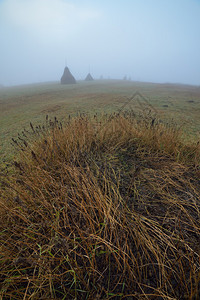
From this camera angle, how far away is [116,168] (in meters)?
1.63

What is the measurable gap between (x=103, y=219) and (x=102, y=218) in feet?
0.20

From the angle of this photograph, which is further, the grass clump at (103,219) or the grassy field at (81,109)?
the grassy field at (81,109)

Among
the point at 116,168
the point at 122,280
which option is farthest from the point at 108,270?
the point at 116,168

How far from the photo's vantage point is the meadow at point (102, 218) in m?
0.72

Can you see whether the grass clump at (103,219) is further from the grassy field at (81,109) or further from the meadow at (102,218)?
the grassy field at (81,109)

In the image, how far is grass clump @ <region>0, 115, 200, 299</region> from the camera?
2.35 feet

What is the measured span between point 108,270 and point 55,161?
1216 mm

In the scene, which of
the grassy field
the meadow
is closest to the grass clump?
the meadow

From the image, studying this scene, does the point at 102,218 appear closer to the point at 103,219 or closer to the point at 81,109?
the point at 103,219

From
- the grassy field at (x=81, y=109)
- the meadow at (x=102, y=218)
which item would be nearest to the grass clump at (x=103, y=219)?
the meadow at (x=102, y=218)

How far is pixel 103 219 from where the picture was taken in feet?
3.35

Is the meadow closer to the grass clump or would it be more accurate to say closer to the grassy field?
the grass clump

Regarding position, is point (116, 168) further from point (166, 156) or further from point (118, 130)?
point (118, 130)

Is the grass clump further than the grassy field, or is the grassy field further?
the grassy field
